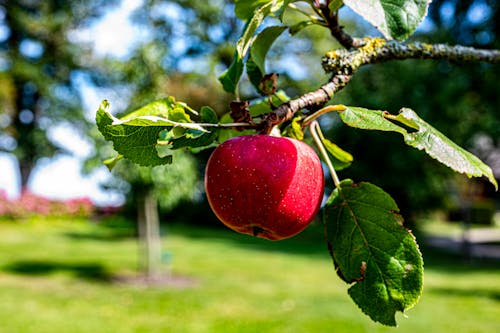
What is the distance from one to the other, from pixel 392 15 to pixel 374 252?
30 cm

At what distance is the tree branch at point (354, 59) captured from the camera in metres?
0.66

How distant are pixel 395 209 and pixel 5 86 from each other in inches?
822

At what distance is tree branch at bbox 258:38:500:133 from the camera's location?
0.66 meters

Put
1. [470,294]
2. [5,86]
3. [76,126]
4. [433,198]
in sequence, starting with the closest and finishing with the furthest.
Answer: [470,294]
[433,198]
[5,86]
[76,126]

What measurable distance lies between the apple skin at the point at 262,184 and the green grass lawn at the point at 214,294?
4.88m

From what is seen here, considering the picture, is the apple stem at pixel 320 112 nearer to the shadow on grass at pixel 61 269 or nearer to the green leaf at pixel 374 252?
the green leaf at pixel 374 252

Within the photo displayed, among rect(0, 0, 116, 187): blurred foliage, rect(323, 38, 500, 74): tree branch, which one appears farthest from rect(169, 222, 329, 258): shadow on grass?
rect(323, 38, 500, 74): tree branch

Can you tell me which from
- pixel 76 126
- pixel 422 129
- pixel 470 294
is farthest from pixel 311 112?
pixel 76 126

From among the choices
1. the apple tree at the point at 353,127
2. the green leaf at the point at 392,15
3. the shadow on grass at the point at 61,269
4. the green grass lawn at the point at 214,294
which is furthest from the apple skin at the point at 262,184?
the shadow on grass at the point at 61,269

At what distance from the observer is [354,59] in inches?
29.2

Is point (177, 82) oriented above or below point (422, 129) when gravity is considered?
above

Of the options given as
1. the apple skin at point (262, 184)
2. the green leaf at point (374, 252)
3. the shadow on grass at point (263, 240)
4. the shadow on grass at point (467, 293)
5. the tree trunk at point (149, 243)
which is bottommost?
the shadow on grass at point (263, 240)

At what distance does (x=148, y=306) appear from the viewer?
258 inches

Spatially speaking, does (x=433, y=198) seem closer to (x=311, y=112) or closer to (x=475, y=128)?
(x=475, y=128)
